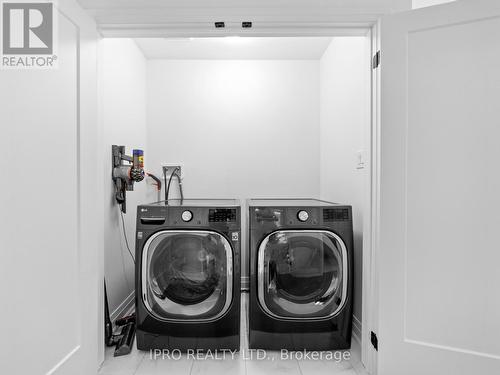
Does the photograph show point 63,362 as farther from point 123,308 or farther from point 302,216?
point 302,216

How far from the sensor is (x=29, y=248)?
1.07 metres

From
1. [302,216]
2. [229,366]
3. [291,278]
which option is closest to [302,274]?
[291,278]

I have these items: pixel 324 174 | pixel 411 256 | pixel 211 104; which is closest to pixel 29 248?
pixel 411 256

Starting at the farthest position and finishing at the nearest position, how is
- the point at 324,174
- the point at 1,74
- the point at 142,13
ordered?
the point at 324,174 < the point at 142,13 < the point at 1,74

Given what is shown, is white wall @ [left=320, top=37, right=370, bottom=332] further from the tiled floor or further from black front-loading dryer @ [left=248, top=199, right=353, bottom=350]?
the tiled floor

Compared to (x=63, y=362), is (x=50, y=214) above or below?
above

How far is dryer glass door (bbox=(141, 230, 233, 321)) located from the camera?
5.75ft

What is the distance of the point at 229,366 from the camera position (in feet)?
5.46

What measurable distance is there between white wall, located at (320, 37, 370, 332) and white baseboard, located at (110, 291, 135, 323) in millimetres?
1708

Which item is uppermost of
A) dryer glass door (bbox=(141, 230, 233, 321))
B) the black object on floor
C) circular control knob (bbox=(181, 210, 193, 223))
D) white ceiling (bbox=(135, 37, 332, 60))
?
white ceiling (bbox=(135, 37, 332, 60))

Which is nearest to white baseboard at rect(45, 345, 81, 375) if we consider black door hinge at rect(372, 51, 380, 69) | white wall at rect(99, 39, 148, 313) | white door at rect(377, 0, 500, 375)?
white wall at rect(99, 39, 148, 313)

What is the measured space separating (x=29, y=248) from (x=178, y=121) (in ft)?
6.87

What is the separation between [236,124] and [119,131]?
1.14 metres

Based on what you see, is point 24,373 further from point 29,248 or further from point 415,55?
point 415,55
